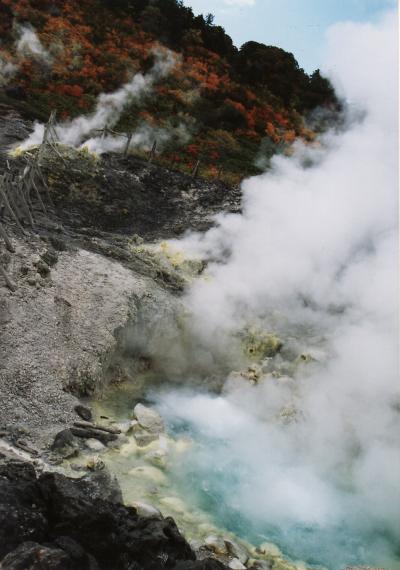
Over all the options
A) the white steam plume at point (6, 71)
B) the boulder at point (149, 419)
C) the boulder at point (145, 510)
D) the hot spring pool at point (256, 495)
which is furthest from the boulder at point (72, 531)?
the white steam plume at point (6, 71)

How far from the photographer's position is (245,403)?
28.6 feet

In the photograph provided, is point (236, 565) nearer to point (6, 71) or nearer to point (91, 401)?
point (91, 401)

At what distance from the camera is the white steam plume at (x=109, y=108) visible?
62.1ft

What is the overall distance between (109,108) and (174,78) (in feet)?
22.9

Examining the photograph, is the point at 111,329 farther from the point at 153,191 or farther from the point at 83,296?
the point at 153,191

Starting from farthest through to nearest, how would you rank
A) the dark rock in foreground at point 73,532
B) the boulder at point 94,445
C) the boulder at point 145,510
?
the boulder at point 94,445
the boulder at point 145,510
the dark rock in foreground at point 73,532

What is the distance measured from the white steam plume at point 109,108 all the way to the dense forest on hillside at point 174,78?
1.56 ft

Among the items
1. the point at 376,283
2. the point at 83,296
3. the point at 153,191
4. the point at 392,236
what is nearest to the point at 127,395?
the point at 83,296

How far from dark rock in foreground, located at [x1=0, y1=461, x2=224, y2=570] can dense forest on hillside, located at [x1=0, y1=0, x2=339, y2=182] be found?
58.7ft

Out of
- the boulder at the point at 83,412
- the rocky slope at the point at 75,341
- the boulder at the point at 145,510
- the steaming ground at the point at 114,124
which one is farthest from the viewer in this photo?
the steaming ground at the point at 114,124

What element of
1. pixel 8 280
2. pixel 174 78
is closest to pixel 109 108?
pixel 174 78

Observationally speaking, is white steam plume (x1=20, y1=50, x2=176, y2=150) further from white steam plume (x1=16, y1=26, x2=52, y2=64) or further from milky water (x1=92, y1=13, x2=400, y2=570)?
milky water (x1=92, y1=13, x2=400, y2=570)

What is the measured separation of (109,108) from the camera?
24.9 m

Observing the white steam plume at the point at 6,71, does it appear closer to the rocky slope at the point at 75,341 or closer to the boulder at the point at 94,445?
the rocky slope at the point at 75,341
